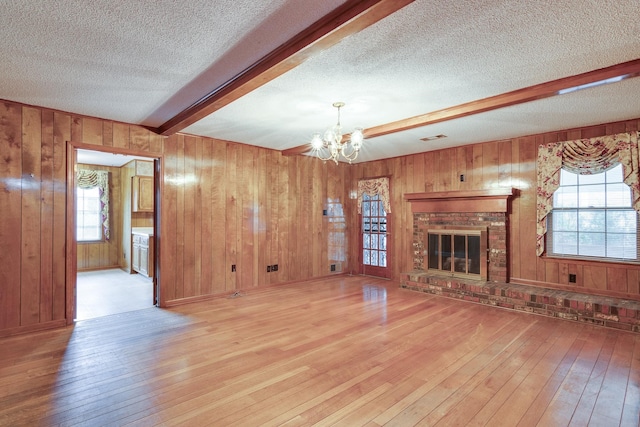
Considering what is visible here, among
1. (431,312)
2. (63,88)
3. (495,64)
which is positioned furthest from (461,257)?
(63,88)

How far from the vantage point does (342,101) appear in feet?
11.3

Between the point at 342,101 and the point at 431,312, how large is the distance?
289cm

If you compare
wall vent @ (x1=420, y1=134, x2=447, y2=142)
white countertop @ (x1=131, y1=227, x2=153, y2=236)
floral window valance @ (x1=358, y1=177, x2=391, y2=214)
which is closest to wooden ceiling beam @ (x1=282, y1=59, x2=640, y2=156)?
wall vent @ (x1=420, y1=134, x2=447, y2=142)

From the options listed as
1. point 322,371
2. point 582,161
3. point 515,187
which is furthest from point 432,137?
point 322,371

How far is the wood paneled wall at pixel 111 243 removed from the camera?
7605mm

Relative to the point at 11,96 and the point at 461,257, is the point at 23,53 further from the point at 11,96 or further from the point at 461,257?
the point at 461,257

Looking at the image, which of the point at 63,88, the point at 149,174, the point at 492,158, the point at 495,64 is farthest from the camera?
the point at 149,174

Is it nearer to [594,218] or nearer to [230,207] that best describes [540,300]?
[594,218]

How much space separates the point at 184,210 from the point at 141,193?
10.1 ft

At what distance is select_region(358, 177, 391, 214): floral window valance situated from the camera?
6516 millimetres

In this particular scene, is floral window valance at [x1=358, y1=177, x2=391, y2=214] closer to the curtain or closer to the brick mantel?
the brick mantel

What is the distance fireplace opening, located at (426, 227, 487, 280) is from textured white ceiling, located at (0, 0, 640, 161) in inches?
78.7

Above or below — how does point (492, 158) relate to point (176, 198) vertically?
above

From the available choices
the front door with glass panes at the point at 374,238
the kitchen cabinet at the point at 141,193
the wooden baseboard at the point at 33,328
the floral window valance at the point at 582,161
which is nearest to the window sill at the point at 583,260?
the floral window valance at the point at 582,161
